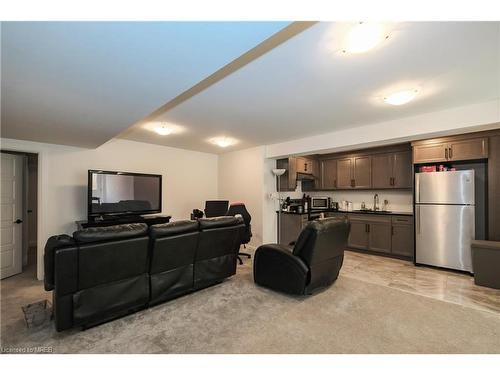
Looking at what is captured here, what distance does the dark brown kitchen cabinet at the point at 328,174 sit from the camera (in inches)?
226

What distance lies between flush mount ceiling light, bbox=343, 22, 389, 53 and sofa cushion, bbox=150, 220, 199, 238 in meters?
2.31

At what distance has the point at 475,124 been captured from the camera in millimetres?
2918

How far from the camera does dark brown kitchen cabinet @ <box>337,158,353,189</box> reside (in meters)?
5.46

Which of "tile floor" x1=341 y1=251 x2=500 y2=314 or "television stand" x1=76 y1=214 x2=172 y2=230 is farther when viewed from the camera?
"television stand" x1=76 y1=214 x2=172 y2=230

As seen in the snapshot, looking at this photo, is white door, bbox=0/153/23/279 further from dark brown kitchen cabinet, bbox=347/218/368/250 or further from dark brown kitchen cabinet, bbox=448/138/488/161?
dark brown kitchen cabinet, bbox=448/138/488/161

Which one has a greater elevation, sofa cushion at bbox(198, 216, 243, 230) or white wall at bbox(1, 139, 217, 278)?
white wall at bbox(1, 139, 217, 278)

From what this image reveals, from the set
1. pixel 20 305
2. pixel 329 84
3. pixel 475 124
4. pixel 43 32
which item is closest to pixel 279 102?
pixel 329 84

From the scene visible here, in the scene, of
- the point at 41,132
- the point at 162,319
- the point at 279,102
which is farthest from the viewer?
the point at 41,132

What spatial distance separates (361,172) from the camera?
5277mm

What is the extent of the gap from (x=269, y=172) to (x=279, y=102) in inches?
111

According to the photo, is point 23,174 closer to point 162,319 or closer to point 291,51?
point 162,319

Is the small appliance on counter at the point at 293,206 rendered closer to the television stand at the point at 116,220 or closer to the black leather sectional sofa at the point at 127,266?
the black leather sectional sofa at the point at 127,266

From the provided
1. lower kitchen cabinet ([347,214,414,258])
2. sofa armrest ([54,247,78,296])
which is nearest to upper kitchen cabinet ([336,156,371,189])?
lower kitchen cabinet ([347,214,414,258])
